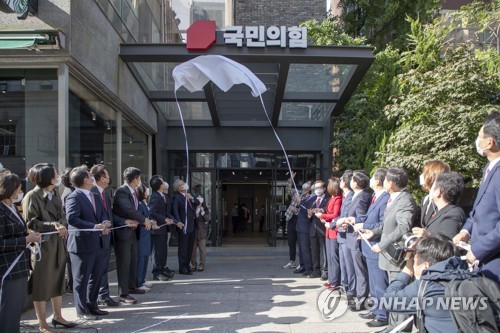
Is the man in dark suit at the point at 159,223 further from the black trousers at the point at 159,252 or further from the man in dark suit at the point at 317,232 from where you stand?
the man in dark suit at the point at 317,232

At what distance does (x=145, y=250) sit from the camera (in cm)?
789

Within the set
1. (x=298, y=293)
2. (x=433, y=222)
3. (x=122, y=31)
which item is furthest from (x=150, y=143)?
(x=433, y=222)

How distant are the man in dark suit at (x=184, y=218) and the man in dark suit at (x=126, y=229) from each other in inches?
81.4

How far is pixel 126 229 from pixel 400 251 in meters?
3.95

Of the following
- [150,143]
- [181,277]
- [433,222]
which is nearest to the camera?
[433,222]

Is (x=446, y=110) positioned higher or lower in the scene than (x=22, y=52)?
lower

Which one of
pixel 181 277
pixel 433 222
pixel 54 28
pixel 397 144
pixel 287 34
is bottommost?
pixel 181 277

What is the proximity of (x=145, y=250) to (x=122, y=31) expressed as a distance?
5.35m

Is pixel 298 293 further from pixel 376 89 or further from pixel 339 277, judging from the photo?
pixel 376 89

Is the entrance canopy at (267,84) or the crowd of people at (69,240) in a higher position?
the entrance canopy at (267,84)

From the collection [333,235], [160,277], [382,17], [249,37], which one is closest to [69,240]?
[160,277]

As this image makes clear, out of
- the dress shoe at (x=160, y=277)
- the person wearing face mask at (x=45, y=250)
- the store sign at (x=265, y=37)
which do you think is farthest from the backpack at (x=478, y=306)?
the store sign at (x=265, y=37)

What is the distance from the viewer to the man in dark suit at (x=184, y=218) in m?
9.45

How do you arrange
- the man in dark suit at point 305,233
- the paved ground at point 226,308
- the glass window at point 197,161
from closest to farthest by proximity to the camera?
1. the paved ground at point 226,308
2. the man in dark suit at point 305,233
3. the glass window at point 197,161
